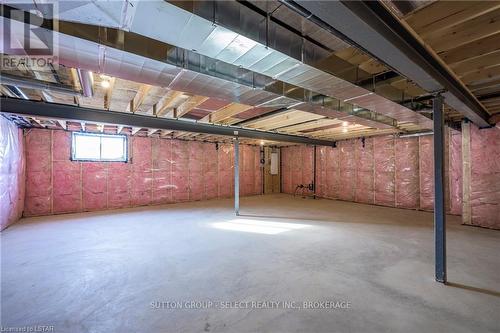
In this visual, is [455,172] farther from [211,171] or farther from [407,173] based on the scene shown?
[211,171]

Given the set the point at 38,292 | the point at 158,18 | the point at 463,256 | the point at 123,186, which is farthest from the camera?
the point at 123,186

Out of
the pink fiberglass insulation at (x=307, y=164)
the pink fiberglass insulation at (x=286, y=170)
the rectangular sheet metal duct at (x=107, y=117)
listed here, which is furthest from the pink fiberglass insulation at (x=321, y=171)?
the rectangular sheet metal duct at (x=107, y=117)

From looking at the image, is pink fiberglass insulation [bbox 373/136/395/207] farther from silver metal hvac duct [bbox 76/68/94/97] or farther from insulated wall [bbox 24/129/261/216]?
silver metal hvac duct [bbox 76/68/94/97]

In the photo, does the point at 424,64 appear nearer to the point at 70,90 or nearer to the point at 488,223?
the point at 70,90

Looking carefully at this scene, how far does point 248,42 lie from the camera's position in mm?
1529

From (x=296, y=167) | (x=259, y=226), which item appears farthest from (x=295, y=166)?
(x=259, y=226)

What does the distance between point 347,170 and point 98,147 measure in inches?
310

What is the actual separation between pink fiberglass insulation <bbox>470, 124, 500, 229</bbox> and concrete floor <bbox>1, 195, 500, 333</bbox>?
410 mm

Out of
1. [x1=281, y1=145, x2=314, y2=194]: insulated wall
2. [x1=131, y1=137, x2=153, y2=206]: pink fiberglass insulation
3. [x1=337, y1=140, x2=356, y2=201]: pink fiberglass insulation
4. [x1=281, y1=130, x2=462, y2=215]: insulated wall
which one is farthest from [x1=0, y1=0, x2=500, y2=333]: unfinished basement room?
[x1=281, y1=145, x2=314, y2=194]: insulated wall

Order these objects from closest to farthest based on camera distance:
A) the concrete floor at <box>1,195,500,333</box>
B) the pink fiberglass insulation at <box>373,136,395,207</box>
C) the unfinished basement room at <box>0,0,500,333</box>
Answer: the unfinished basement room at <box>0,0,500,333</box> < the concrete floor at <box>1,195,500,333</box> < the pink fiberglass insulation at <box>373,136,395,207</box>

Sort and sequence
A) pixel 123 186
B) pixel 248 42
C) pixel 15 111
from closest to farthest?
pixel 248 42
pixel 15 111
pixel 123 186

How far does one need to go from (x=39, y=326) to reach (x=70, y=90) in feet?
7.91

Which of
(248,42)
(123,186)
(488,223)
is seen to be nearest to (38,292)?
(248,42)

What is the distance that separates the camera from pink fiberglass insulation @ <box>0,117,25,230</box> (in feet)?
13.0
